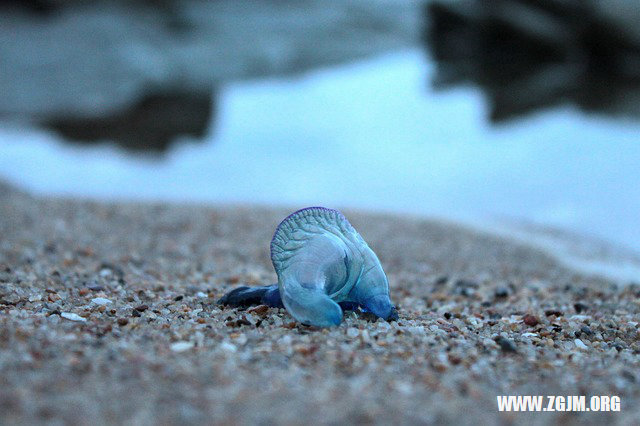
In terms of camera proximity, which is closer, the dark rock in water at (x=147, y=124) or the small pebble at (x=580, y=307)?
the small pebble at (x=580, y=307)

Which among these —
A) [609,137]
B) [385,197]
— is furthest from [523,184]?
[609,137]

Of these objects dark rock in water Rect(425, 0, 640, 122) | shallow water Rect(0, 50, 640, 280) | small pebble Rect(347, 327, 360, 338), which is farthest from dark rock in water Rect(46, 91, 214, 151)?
small pebble Rect(347, 327, 360, 338)

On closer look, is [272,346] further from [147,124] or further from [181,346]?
[147,124]

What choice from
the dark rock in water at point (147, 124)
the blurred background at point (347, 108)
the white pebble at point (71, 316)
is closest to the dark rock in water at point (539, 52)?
the blurred background at point (347, 108)

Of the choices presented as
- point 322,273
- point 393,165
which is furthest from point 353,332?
point 393,165

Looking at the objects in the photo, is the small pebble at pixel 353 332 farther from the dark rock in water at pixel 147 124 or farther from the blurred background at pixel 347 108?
the dark rock in water at pixel 147 124

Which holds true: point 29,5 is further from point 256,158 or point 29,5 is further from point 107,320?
point 107,320
